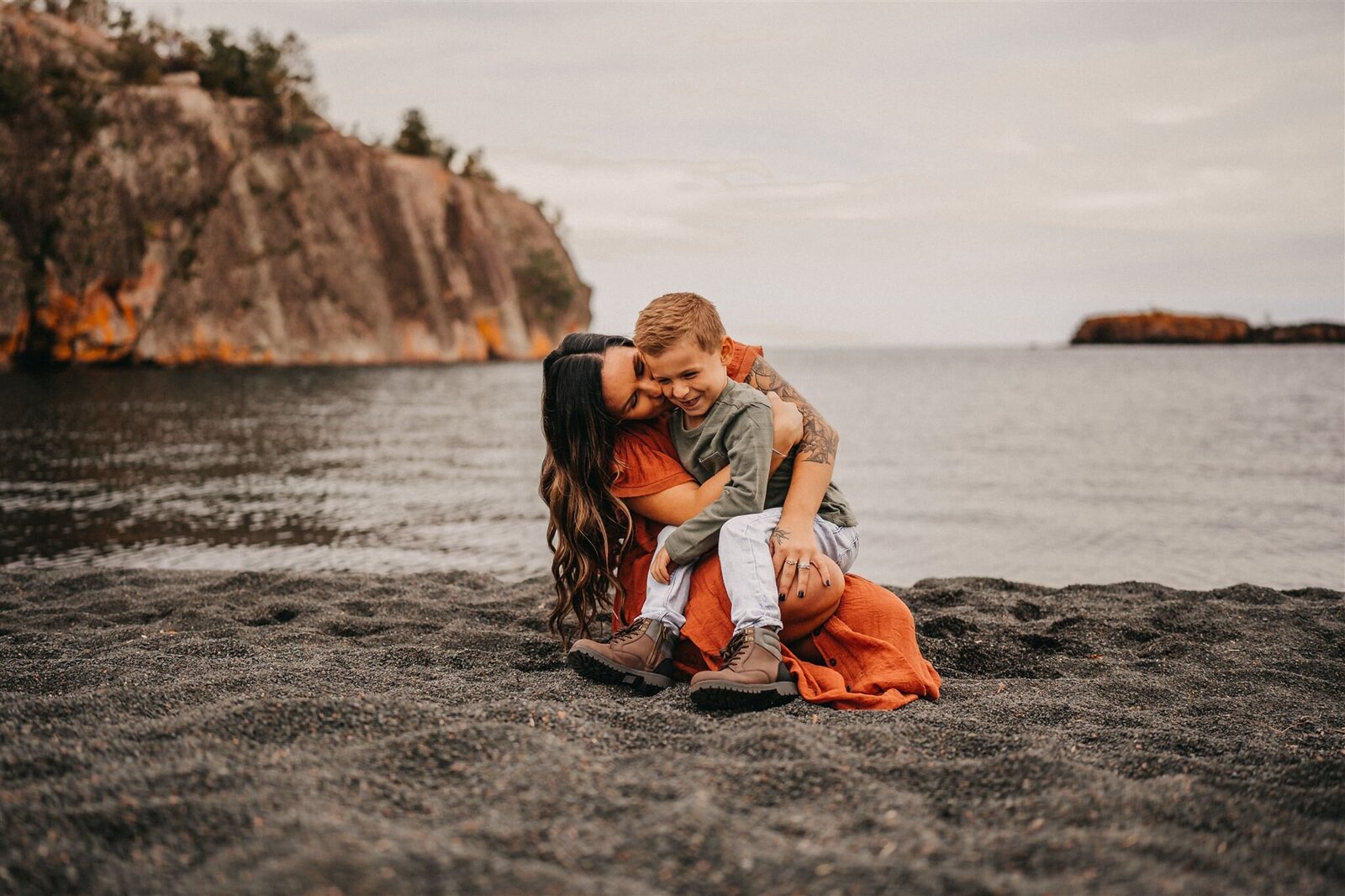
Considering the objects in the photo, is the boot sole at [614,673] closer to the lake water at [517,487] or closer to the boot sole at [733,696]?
the boot sole at [733,696]

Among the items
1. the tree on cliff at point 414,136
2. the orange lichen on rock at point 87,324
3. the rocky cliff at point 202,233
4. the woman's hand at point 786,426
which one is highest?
the tree on cliff at point 414,136

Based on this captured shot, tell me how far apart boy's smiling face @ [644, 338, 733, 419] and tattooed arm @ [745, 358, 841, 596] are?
38 centimetres

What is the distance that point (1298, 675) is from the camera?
403 cm

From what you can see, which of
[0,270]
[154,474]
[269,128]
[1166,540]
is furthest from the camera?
[269,128]

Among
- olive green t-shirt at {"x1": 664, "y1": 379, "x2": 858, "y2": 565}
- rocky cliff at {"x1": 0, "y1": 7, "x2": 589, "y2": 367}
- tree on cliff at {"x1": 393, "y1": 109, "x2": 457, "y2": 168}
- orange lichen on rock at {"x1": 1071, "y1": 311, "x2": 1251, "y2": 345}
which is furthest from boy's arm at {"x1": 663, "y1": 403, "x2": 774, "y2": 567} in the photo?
orange lichen on rock at {"x1": 1071, "y1": 311, "x2": 1251, "y2": 345}

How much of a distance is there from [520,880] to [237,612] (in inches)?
165

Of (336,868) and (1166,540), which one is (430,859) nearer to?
(336,868)

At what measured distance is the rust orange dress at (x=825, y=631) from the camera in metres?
3.53

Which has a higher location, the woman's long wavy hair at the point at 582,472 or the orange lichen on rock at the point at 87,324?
the orange lichen on rock at the point at 87,324

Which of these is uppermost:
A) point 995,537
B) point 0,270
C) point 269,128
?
point 269,128

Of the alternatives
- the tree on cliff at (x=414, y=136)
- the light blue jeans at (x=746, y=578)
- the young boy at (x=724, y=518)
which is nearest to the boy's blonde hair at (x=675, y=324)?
the young boy at (x=724, y=518)

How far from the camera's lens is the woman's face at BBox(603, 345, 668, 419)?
3.78 m

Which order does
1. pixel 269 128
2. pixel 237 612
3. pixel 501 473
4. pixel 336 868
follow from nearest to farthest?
pixel 336 868 → pixel 237 612 → pixel 501 473 → pixel 269 128

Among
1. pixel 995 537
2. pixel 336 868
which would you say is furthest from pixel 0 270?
pixel 336 868
